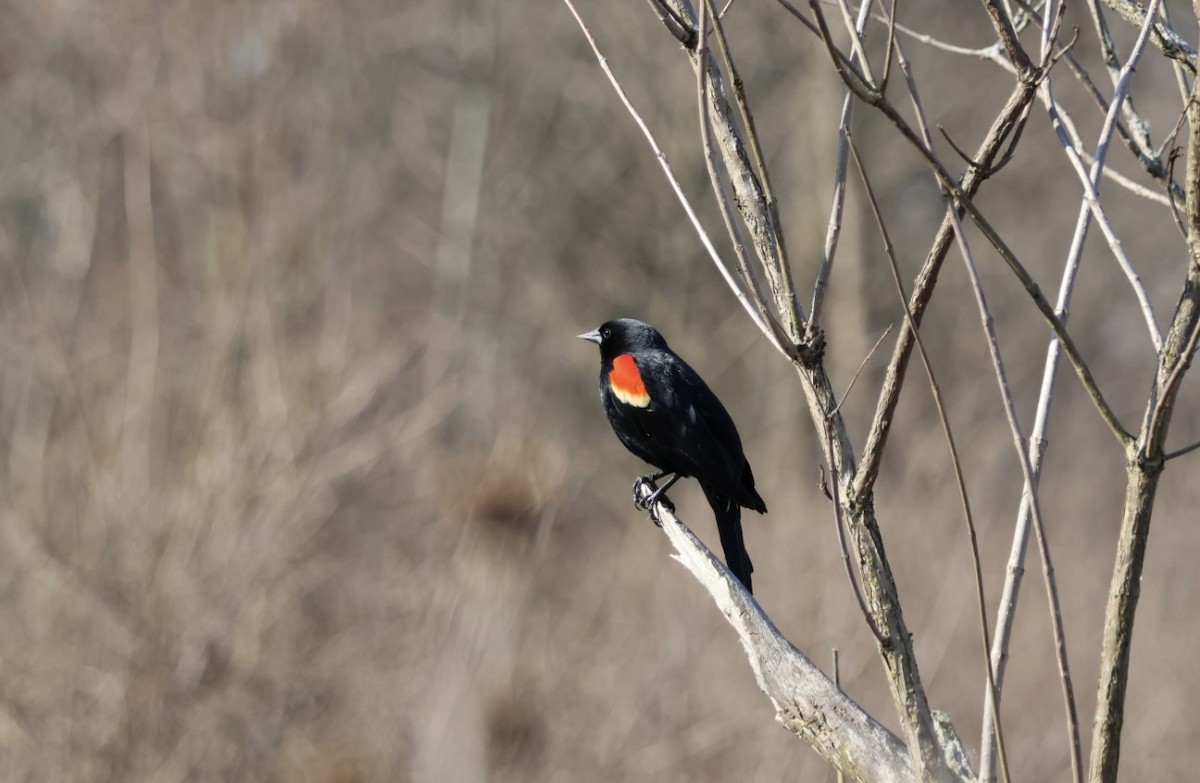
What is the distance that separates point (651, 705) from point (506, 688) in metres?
0.98

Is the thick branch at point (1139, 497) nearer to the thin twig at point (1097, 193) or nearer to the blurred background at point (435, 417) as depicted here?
the thin twig at point (1097, 193)

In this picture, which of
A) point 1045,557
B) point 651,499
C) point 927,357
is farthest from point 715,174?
point 651,499

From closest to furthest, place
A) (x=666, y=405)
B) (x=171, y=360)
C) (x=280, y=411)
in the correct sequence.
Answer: (x=666, y=405) → (x=280, y=411) → (x=171, y=360)

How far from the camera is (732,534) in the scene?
13.0 ft

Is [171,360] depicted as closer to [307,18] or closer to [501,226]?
[307,18]

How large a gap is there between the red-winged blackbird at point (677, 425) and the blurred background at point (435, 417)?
3.61 meters

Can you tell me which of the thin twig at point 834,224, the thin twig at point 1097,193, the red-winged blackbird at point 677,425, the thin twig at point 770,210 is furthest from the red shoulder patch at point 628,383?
the thin twig at point 1097,193

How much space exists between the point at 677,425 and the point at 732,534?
22.5 inches

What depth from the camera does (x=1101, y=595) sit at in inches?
479

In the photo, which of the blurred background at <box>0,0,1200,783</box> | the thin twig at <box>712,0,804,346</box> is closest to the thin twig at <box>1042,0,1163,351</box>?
the thin twig at <box>712,0,804,346</box>

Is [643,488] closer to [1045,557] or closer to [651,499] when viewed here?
[651,499]

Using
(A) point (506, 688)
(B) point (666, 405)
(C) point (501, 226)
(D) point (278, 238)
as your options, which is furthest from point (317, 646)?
(C) point (501, 226)

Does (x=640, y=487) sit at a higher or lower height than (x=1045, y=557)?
higher

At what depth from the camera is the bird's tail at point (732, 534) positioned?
12.4 ft
